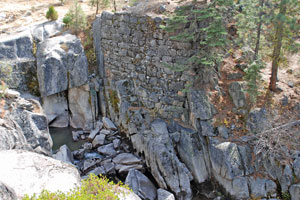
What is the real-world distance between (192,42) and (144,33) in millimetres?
2377

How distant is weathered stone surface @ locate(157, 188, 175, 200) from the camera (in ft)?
31.8

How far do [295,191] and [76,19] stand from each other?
1442 cm

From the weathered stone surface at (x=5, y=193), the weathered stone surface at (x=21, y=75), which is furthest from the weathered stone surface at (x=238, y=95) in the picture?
the weathered stone surface at (x=21, y=75)

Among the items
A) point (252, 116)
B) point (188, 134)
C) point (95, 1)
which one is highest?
point (95, 1)

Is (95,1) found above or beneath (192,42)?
above

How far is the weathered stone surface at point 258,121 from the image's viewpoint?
1002 cm

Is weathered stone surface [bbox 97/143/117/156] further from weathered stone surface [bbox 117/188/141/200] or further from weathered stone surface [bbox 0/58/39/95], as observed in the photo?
weathered stone surface [bbox 117/188/141/200]

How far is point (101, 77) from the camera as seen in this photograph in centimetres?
1474

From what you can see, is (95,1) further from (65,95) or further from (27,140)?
(27,140)

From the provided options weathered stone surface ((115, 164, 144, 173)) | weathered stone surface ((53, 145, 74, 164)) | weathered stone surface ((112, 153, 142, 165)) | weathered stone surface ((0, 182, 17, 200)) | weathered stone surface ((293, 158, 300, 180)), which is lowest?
weathered stone surface ((115, 164, 144, 173))

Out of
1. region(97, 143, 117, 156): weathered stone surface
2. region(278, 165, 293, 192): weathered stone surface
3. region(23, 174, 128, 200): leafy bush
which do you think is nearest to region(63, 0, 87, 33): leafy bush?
region(97, 143, 117, 156): weathered stone surface

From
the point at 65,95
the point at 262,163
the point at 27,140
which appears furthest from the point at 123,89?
the point at 262,163

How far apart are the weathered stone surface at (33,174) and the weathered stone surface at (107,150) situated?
502 cm

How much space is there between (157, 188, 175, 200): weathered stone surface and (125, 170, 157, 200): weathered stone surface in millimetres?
216
